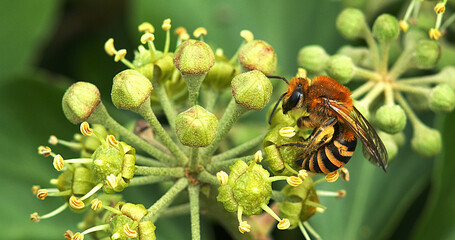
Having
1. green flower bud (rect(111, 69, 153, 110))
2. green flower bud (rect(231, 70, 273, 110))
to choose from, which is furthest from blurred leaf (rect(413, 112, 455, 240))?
green flower bud (rect(111, 69, 153, 110))

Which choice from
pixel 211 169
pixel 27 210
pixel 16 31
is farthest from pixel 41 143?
pixel 211 169

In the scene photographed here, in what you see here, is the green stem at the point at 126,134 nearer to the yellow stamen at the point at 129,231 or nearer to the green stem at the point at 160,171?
the green stem at the point at 160,171

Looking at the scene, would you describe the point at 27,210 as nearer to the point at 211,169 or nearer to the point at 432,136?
the point at 211,169

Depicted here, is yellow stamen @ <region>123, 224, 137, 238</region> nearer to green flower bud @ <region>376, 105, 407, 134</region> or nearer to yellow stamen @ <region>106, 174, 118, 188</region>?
yellow stamen @ <region>106, 174, 118, 188</region>

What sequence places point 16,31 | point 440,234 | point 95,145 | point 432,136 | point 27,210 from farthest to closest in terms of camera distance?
1. point 16,31
2. point 27,210
3. point 440,234
4. point 432,136
5. point 95,145

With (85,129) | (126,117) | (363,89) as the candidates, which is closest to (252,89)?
(85,129)

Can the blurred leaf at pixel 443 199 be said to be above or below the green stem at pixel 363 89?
below

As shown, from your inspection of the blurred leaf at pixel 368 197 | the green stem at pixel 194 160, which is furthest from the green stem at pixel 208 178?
the blurred leaf at pixel 368 197
